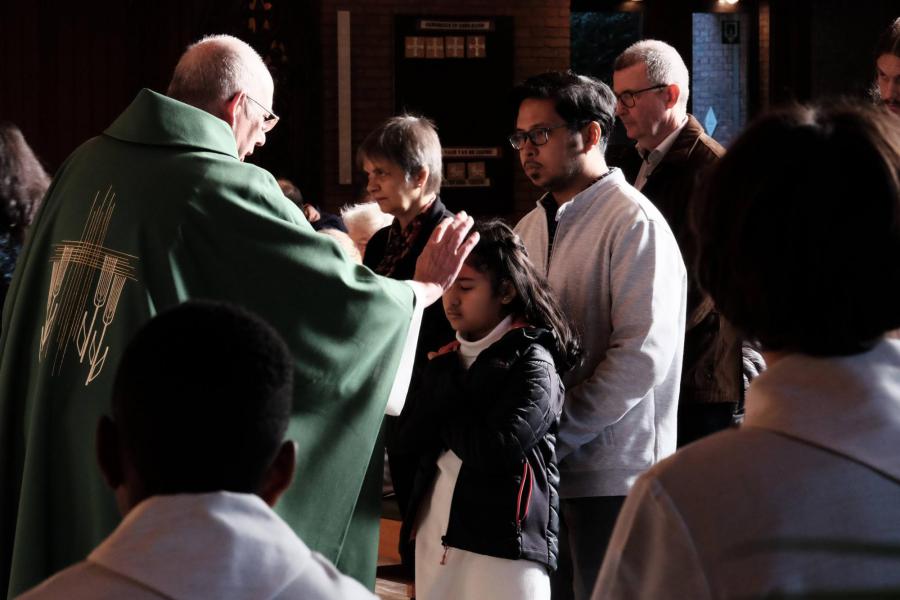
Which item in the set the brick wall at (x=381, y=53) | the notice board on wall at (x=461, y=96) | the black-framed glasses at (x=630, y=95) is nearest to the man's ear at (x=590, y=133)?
the black-framed glasses at (x=630, y=95)

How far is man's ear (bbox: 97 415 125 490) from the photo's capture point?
50.7 inches

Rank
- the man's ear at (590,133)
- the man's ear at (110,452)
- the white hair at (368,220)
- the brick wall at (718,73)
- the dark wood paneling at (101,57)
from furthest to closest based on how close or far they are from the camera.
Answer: the brick wall at (718,73)
the dark wood paneling at (101,57)
the white hair at (368,220)
the man's ear at (590,133)
the man's ear at (110,452)

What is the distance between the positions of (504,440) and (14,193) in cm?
167

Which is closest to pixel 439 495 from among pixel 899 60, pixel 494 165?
pixel 899 60

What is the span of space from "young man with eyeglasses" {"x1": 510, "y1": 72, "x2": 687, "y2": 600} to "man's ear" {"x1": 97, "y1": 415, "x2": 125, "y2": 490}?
1.81 metres

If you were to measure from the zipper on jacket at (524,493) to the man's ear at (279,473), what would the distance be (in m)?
1.65

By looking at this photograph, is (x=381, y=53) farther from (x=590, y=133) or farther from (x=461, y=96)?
(x=590, y=133)

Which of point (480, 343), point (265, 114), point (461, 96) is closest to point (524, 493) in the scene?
point (480, 343)

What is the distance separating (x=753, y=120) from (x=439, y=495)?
1965 mm

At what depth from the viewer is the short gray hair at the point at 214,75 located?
2.97 m

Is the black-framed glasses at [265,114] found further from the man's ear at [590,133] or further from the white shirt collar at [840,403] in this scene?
the white shirt collar at [840,403]

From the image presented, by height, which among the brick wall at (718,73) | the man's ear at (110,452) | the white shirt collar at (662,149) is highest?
the brick wall at (718,73)

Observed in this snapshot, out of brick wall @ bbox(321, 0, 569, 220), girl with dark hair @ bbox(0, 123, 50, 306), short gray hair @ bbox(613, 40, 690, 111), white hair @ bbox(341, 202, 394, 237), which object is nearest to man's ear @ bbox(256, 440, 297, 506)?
girl with dark hair @ bbox(0, 123, 50, 306)

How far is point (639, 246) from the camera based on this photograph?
3014 millimetres
